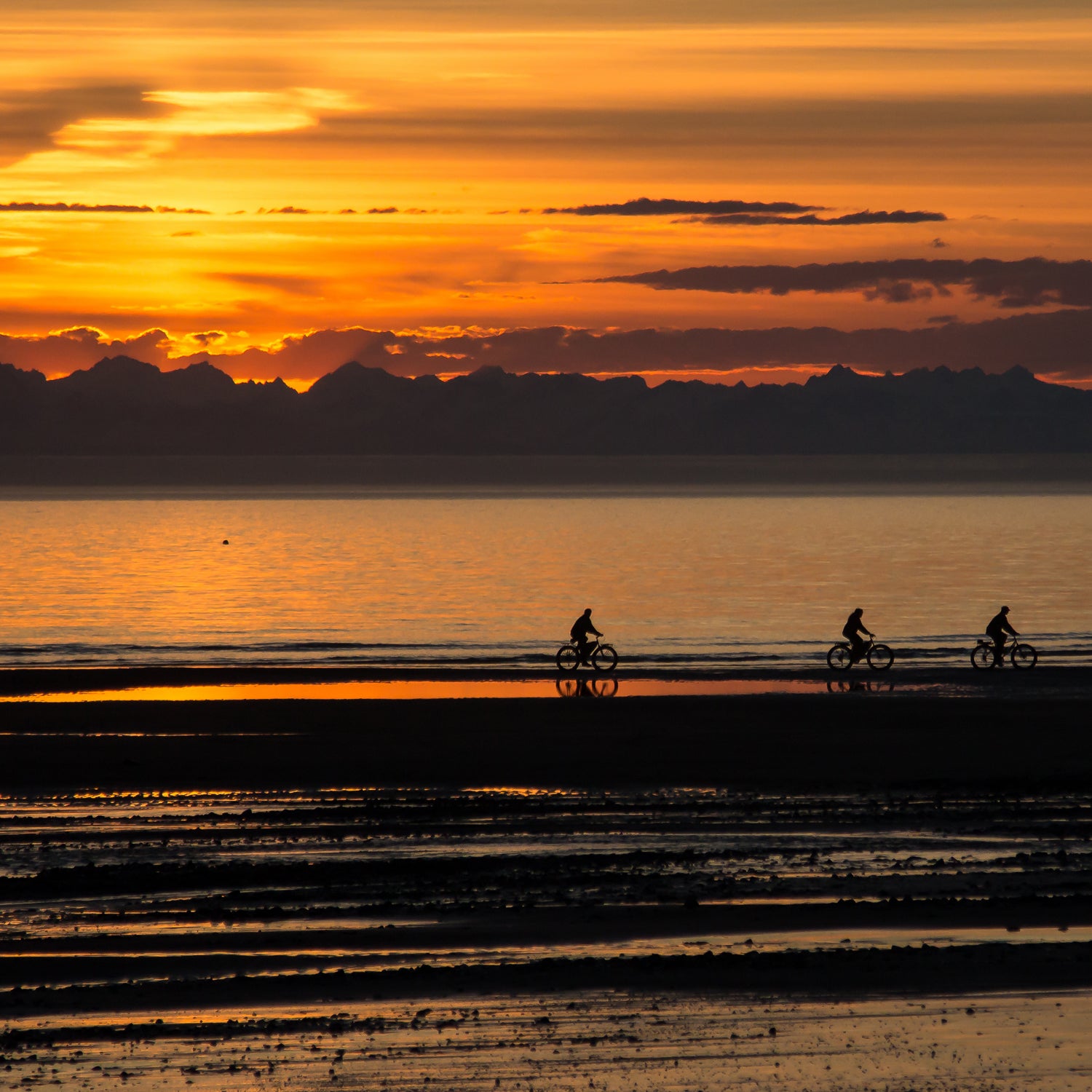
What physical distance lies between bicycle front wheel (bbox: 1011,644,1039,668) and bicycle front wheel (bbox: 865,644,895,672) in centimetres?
342

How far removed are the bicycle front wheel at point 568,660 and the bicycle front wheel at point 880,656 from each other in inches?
316

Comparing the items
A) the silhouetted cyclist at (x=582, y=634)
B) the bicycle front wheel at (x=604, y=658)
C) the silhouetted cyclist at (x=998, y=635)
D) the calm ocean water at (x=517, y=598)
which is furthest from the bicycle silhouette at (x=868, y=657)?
the silhouetted cyclist at (x=582, y=634)

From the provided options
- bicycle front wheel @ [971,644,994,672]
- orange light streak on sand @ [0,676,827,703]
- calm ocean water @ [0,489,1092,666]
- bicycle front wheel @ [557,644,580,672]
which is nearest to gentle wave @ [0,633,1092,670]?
calm ocean water @ [0,489,1092,666]

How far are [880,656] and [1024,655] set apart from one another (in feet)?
13.2

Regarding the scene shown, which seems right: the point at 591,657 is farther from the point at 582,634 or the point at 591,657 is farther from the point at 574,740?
the point at 574,740

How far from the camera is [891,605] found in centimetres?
7038

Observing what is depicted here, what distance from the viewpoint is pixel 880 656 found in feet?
135

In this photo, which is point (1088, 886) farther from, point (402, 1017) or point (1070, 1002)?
point (402, 1017)

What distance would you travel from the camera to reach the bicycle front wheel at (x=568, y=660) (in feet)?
134

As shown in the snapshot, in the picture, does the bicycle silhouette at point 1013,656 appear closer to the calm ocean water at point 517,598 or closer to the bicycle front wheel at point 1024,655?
the bicycle front wheel at point 1024,655

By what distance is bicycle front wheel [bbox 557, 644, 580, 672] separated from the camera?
40.7m

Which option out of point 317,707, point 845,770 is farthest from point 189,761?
point 845,770

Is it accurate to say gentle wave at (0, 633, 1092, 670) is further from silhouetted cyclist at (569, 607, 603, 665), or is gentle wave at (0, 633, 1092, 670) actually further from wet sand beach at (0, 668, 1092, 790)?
wet sand beach at (0, 668, 1092, 790)

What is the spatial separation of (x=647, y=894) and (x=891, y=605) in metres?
58.3
